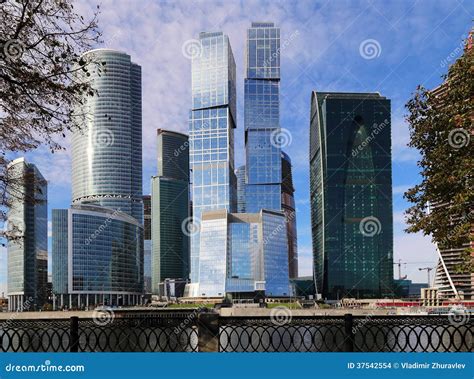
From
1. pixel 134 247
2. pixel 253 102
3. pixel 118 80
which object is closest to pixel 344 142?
pixel 253 102

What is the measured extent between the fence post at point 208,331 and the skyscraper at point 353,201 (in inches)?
5638

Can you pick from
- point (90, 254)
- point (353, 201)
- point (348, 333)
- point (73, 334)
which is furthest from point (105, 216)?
point (348, 333)

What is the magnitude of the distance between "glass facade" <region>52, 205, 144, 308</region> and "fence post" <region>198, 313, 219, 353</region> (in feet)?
442

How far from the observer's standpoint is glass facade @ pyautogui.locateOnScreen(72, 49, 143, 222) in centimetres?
18550

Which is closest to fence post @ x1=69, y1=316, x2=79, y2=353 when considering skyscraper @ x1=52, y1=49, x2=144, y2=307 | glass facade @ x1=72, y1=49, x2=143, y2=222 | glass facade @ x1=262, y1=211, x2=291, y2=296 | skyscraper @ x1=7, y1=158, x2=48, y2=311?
skyscraper @ x1=52, y1=49, x2=144, y2=307

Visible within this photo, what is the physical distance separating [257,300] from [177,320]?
125687 millimetres

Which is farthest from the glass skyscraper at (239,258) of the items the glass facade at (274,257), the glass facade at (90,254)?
the glass facade at (90,254)

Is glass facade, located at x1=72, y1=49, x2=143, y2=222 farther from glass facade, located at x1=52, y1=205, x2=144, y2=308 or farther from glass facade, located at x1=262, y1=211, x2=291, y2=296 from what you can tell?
glass facade, located at x1=262, y1=211, x2=291, y2=296

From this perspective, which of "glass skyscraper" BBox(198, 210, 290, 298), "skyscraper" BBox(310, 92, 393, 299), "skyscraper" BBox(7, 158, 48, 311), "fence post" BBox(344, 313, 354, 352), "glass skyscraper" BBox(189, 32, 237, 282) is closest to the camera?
"fence post" BBox(344, 313, 354, 352)

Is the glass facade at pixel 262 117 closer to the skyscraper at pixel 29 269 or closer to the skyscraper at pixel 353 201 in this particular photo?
the skyscraper at pixel 353 201

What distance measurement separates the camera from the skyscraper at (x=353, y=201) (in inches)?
5965

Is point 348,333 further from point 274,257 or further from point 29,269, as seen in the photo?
point 29,269

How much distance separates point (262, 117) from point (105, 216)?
7583 cm

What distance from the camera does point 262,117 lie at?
599 feet
